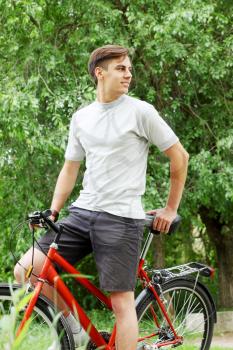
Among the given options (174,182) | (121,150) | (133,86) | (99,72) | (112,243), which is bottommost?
(112,243)

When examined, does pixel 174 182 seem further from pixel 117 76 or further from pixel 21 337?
pixel 21 337

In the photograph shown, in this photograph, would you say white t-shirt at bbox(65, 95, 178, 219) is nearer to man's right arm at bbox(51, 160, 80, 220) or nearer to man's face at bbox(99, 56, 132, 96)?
man's face at bbox(99, 56, 132, 96)

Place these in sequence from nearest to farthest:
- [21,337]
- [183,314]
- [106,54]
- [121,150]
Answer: [21,337] < [121,150] < [106,54] < [183,314]

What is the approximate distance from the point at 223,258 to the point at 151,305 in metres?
8.84

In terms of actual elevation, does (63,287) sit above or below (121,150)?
below

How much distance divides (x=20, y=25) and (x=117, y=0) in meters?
1.25

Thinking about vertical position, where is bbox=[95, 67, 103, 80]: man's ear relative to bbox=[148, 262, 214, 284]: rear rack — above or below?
above

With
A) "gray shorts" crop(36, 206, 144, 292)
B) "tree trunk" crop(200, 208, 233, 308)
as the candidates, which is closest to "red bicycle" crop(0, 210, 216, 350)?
"gray shorts" crop(36, 206, 144, 292)

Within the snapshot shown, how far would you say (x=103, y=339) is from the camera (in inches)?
146

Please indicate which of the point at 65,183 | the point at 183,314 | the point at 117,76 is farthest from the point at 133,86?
the point at 117,76

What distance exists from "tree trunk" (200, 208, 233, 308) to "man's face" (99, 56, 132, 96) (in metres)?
8.66

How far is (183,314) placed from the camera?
4.18 m

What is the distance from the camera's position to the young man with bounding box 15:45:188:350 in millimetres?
3432

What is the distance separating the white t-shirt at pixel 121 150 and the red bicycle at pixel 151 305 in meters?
0.26
